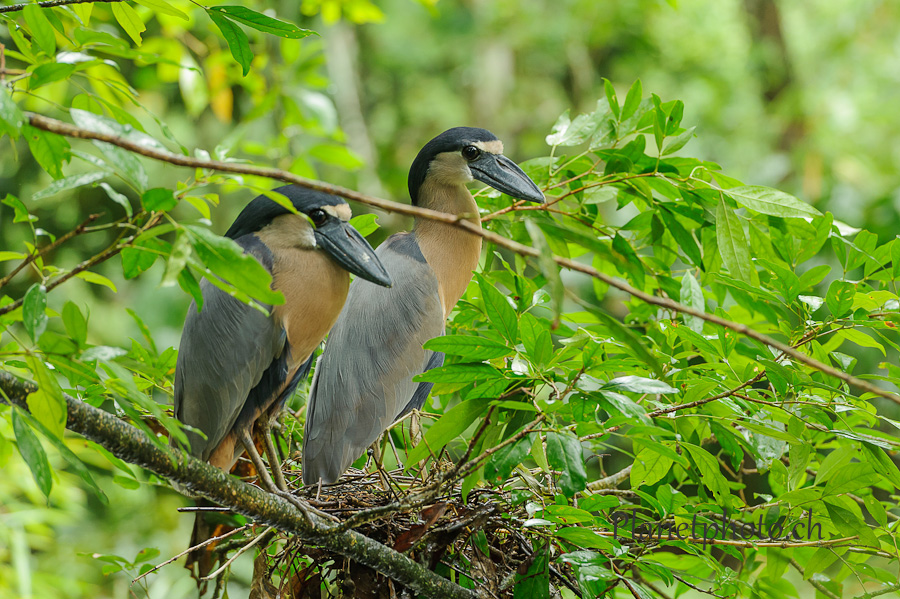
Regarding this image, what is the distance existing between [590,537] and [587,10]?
6082 mm

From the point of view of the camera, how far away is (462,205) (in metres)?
1.63

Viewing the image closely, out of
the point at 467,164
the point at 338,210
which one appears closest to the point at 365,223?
the point at 338,210

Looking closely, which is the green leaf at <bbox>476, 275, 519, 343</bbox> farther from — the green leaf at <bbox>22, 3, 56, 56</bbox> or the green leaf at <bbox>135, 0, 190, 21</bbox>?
the green leaf at <bbox>22, 3, 56, 56</bbox>

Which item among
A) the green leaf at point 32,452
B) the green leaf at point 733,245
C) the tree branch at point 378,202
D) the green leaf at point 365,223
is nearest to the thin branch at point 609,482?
the green leaf at point 733,245

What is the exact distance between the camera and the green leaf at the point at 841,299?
1.04m

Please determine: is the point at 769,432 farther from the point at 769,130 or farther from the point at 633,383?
the point at 769,130

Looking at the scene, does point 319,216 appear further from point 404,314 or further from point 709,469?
point 709,469

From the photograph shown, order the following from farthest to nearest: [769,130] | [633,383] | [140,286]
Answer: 1. [769,130]
2. [140,286]
3. [633,383]

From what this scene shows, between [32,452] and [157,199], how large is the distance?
288mm

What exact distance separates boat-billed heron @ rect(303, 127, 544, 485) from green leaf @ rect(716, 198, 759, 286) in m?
0.47

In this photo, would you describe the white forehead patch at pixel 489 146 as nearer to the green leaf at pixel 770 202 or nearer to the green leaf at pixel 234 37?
the green leaf at pixel 770 202

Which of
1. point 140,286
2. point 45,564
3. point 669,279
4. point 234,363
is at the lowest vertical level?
point 45,564

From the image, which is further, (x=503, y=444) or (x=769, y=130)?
(x=769, y=130)

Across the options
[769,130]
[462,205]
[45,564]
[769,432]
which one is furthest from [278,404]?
[769,130]
